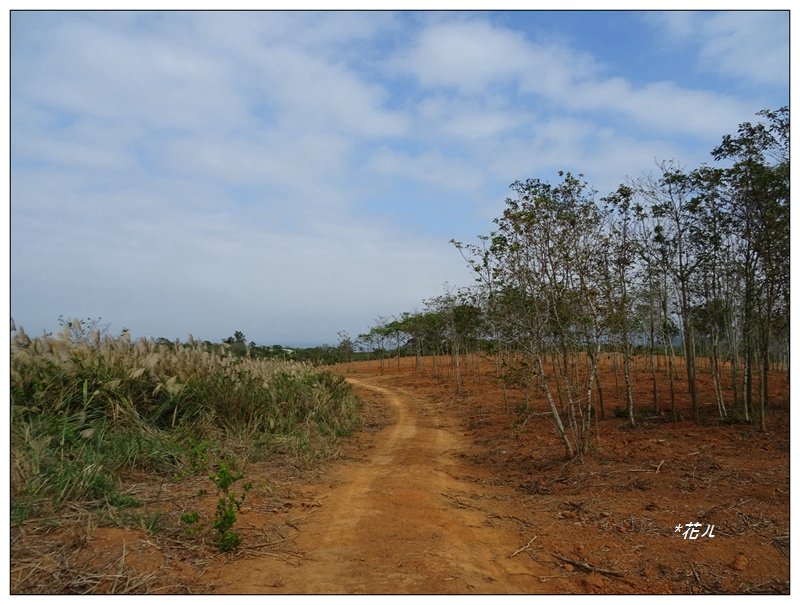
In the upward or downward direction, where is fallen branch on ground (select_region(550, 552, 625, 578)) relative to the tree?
downward

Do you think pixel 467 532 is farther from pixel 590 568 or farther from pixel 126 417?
pixel 126 417

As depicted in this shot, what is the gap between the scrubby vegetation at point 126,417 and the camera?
462 cm

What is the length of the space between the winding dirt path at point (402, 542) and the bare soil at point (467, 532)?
0.06ft

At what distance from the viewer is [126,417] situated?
21.8 ft

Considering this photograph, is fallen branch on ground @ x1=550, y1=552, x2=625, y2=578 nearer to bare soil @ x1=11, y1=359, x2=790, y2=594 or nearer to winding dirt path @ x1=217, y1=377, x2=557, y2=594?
bare soil @ x1=11, y1=359, x2=790, y2=594

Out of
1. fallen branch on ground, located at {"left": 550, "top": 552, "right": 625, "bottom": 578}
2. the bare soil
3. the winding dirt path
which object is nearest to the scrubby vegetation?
the bare soil

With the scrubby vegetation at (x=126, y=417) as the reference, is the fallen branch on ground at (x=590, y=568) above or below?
below

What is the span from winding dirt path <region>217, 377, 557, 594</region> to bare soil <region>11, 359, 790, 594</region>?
18mm

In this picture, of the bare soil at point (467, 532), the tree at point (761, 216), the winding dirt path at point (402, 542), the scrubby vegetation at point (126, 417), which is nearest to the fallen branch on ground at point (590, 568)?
the bare soil at point (467, 532)

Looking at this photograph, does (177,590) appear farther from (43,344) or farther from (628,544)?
(43,344)

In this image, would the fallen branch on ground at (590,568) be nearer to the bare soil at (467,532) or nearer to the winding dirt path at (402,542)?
the bare soil at (467,532)

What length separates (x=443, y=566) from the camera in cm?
379

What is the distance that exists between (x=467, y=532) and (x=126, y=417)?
→ 14.7ft

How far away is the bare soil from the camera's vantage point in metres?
3.52
